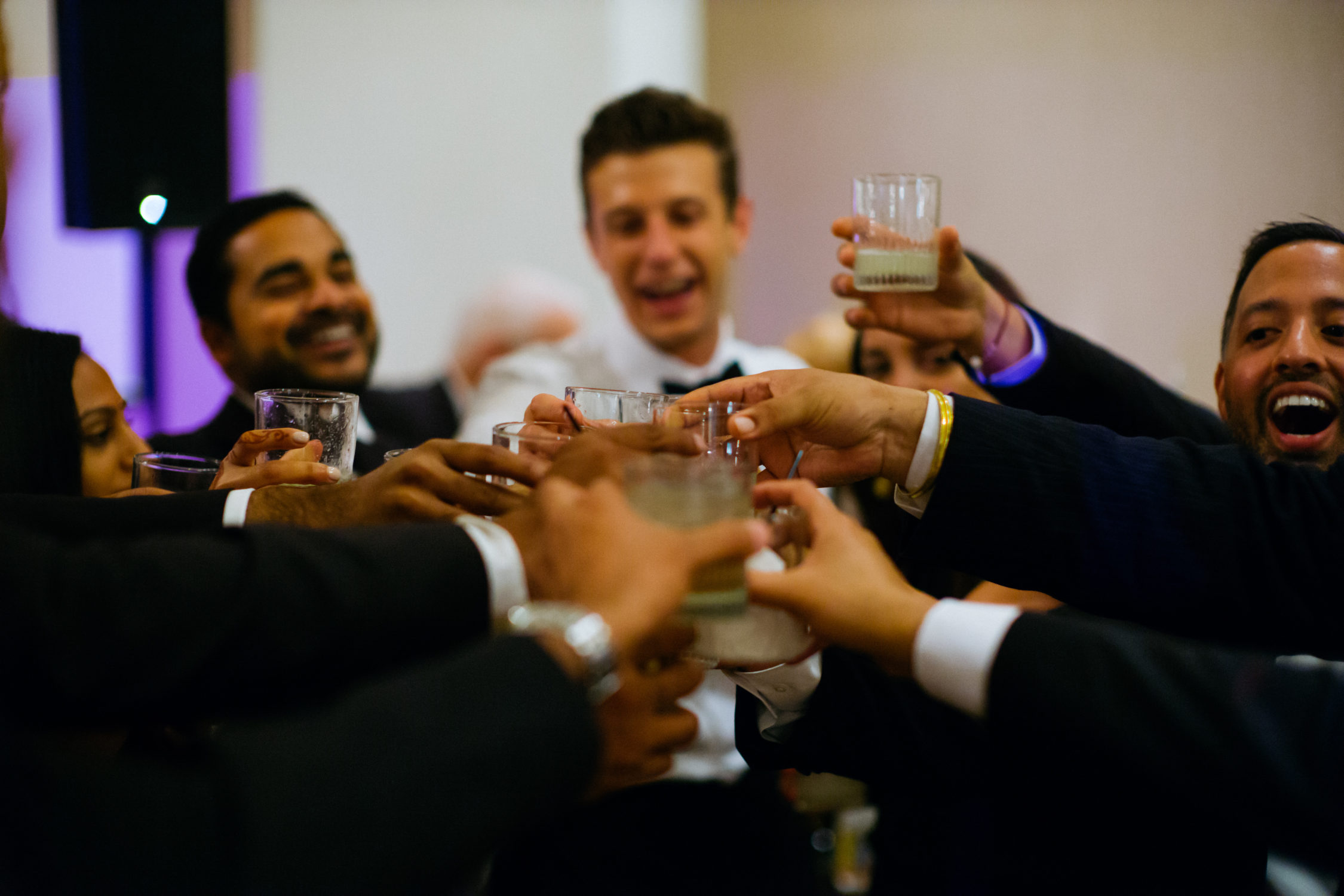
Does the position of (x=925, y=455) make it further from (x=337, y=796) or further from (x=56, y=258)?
(x=56, y=258)

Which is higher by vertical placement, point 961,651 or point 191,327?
point 191,327

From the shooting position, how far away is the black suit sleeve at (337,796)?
3.04 feet

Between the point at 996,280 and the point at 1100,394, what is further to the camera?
the point at 996,280

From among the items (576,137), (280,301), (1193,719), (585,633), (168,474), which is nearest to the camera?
(585,633)

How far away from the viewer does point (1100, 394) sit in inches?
92.6

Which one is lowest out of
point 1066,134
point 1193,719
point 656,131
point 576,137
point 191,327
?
point 1193,719

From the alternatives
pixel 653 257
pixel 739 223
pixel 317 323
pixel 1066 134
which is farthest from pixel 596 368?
pixel 1066 134

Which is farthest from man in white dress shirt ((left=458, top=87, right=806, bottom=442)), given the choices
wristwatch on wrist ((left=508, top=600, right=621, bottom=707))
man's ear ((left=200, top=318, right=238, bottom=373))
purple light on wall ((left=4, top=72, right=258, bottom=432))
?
purple light on wall ((left=4, top=72, right=258, bottom=432))

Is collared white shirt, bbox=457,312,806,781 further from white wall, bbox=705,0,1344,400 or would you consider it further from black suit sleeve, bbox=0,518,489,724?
white wall, bbox=705,0,1344,400

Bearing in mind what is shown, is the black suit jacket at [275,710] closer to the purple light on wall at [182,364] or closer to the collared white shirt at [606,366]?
the collared white shirt at [606,366]

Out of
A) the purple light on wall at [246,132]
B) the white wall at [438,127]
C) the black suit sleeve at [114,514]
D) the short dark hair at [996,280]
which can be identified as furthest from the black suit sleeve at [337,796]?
the purple light on wall at [246,132]

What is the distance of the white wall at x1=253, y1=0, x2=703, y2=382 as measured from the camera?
6.04 meters

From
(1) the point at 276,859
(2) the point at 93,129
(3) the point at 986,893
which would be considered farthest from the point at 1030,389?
(2) the point at 93,129

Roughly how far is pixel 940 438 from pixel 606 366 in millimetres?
2086
